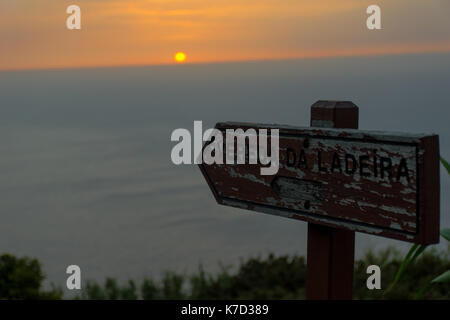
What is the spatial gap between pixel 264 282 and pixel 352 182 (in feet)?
15.7

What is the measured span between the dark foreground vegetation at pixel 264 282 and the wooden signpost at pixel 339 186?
386 centimetres

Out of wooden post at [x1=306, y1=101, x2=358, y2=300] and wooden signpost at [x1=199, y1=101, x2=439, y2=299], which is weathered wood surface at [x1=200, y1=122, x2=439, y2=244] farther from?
wooden post at [x1=306, y1=101, x2=358, y2=300]

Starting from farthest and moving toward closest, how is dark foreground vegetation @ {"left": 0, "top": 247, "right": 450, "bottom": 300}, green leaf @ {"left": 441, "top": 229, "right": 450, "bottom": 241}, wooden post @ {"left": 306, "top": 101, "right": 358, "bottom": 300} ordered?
dark foreground vegetation @ {"left": 0, "top": 247, "right": 450, "bottom": 300} → green leaf @ {"left": 441, "top": 229, "right": 450, "bottom": 241} → wooden post @ {"left": 306, "top": 101, "right": 358, "bottom": 300}

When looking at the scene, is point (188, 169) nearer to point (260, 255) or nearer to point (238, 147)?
point (260, 255)

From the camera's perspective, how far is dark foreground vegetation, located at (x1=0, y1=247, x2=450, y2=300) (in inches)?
235

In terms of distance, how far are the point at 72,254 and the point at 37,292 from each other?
37.2 ft

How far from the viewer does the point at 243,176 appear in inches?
80.7

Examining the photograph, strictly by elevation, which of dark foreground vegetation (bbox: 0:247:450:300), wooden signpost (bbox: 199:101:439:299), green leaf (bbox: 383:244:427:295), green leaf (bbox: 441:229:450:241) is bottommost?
dark foreground vegetation (bbox: 0:247:450:300)

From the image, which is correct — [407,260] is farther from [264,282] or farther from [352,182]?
A: [264,282]

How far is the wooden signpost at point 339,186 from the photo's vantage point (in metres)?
1.60

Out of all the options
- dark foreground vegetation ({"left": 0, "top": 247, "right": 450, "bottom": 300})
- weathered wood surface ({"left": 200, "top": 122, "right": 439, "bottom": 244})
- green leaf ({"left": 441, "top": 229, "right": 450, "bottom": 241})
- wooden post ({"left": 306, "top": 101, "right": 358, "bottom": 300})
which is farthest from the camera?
dark foreground vegetation ({"left": 0, "top": 247, "right": 450, "bottom": 300})

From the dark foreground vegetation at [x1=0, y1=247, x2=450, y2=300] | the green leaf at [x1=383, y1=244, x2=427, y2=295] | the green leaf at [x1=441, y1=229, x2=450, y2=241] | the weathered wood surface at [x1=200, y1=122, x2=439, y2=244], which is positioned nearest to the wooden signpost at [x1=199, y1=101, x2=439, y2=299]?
the weathered wood surface at [x1=200, y1=122, x2=439, y2=244]

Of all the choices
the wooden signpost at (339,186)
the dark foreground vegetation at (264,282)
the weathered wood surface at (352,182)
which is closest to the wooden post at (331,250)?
the wooden signpost at (339,186)

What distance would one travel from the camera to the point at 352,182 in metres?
1.73
